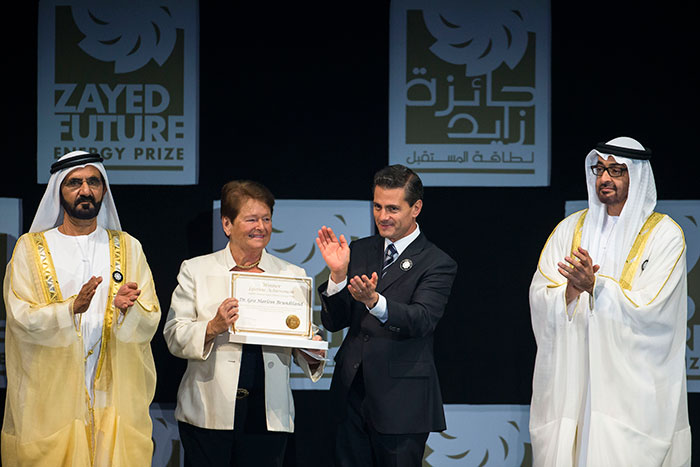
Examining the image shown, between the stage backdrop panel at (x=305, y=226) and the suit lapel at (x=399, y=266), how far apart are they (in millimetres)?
996

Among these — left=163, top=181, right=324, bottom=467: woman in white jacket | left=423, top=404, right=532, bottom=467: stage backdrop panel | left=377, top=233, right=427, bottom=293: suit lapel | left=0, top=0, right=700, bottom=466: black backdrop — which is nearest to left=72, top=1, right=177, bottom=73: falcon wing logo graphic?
left=0, top=0, right=700, bottom=466: black backdrop

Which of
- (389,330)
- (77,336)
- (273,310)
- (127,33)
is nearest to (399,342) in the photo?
(389,330)

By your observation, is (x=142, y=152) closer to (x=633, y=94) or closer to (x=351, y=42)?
(x=351, y=42)

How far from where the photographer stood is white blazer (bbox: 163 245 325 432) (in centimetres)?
411

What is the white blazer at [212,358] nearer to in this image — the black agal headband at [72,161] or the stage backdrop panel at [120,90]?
the black agal headband at [72,161]

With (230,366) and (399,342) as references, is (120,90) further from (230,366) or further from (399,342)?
(399,342)

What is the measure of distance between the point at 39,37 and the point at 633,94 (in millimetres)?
3511

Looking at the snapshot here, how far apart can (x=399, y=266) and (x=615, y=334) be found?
107cm

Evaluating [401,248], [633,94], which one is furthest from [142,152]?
[633,94]

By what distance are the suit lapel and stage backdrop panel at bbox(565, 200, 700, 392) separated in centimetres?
143

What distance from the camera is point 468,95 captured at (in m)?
5.17

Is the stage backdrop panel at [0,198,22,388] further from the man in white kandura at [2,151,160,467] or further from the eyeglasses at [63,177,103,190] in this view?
the eyeglasses at [63,177,103,190]

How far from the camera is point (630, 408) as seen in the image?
4.13 metres

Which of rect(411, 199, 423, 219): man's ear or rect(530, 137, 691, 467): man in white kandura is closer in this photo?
rect(530, 137, 691, 467): man in white kandura
